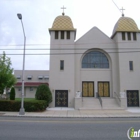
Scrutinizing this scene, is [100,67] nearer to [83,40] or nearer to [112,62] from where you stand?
[112,62]

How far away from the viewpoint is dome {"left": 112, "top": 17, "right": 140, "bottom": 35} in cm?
2592

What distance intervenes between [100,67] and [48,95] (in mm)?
9050

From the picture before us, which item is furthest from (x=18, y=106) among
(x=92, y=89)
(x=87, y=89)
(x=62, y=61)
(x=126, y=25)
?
(x=126, y=25)

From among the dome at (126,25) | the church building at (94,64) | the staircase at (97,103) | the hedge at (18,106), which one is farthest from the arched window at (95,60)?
the hedge at (18,106)

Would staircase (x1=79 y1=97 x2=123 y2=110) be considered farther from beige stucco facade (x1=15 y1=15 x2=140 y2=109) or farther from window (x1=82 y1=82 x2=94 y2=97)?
window (x1=82 y1=82 x2=94 y2=97)

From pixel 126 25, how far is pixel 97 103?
12.4 m

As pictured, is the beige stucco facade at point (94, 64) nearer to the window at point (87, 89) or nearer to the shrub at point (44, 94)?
the window at point (87, 89)

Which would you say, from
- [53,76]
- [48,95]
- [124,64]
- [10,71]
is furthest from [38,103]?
[124,64]

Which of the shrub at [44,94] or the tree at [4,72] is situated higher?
the tree at [4,72]

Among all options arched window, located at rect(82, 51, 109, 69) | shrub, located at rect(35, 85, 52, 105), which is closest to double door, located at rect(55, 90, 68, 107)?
shrub, located at rect(35, 85, 52, 105)

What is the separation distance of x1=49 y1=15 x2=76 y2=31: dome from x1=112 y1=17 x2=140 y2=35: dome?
6846mm

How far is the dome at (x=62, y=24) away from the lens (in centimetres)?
2592

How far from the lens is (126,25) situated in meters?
26.4

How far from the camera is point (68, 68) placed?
981 inches
